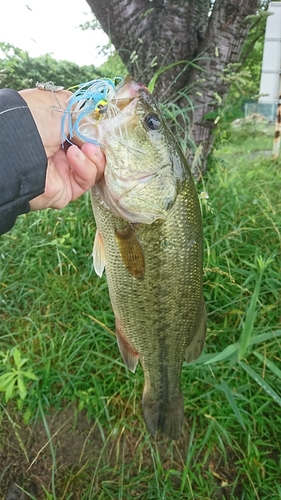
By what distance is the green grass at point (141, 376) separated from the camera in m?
2.16

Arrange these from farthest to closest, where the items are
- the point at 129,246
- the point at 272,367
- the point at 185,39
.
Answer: the point at 185,39 < the point at 272,367 < the point at 129,246

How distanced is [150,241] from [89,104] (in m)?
0.56

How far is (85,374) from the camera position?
92.8 inches

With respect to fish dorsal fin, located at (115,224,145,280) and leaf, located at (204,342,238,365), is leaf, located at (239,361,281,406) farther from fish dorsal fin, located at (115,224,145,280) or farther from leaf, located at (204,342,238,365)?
fish dorsal fin, located at (115,224,145,280)

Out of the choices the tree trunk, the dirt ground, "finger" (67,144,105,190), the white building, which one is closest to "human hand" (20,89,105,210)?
"finger" (67,144,105,190)

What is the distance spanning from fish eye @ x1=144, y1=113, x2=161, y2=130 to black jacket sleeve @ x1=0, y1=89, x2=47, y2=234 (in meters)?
0.39

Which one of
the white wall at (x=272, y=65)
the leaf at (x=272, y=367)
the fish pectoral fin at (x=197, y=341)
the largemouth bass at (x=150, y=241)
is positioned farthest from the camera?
the white wall at (x=272, y=65)

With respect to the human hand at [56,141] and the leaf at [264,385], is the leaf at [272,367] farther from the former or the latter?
the human hand at [56,141]

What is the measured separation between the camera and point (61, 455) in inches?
89.7

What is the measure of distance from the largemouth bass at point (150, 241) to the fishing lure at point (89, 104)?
2 centimetres

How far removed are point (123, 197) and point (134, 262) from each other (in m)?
0.29

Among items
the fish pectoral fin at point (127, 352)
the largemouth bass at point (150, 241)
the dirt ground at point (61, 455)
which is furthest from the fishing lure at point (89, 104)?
the dirt ground at point (61, 455)

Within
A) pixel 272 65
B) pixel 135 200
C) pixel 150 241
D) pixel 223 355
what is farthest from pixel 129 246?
pixel 272 65

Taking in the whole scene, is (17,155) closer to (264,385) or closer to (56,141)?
(56,141)
